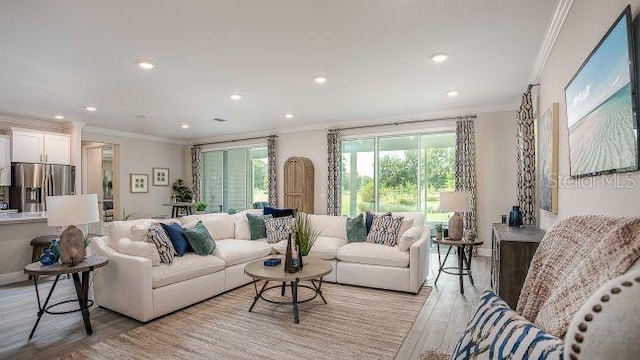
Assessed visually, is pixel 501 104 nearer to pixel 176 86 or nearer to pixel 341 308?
pixel 341 308

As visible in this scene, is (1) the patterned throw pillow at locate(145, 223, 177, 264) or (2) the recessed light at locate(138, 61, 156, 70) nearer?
(1) the patterned throw pillow at locate(145, 223, 177, 264)

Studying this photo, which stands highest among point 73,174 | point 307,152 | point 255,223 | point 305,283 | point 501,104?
point 501,104

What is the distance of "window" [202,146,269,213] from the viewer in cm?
866

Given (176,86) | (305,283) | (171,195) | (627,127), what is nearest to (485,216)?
(305,283)

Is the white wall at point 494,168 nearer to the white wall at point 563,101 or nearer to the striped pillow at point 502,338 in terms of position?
the white wall at point 563,101

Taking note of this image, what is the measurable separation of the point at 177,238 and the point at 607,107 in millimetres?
4036

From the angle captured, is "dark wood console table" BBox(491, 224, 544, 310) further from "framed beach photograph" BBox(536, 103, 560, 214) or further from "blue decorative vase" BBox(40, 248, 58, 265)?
"blue decorative vase" BBox(40, 248, 58, 265)

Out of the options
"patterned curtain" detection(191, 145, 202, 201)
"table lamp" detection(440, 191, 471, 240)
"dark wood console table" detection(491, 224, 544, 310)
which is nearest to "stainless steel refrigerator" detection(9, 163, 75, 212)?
"patterned curtain" detection(191, 145, 202, 201)

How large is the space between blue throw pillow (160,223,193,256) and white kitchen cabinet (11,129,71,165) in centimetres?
427

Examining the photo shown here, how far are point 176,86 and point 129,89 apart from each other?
2.37 ft

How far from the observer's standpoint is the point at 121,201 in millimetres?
8141

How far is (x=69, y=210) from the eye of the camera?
301 centimetres

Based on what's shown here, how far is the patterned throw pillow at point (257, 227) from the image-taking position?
17.2 ft

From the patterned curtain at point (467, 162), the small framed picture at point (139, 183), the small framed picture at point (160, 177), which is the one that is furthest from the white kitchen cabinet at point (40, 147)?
the patterned curtain at point (467, 162)
